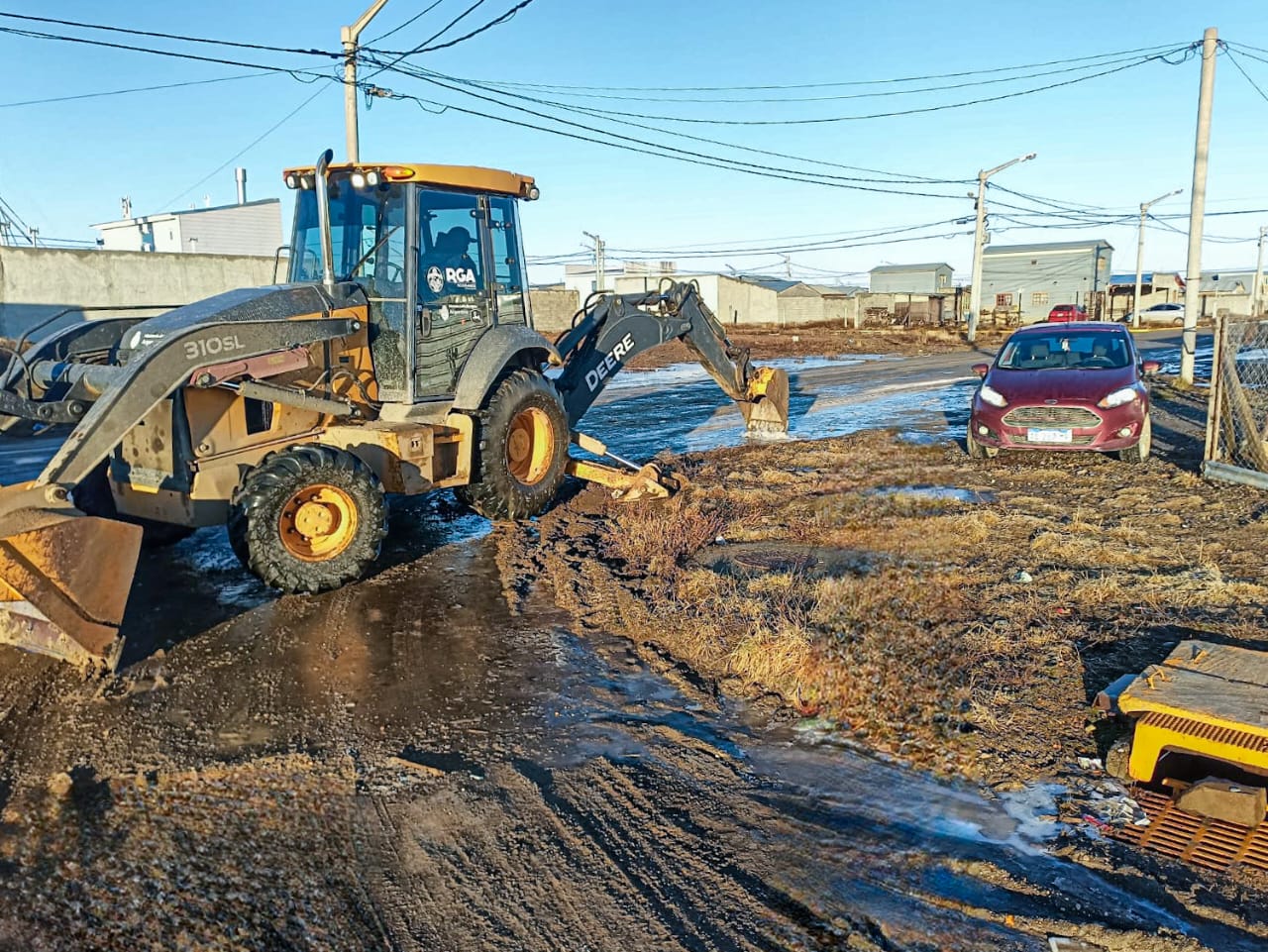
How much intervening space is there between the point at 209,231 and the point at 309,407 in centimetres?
4025

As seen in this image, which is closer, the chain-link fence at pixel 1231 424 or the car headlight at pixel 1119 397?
the chain-link fence at pixel 1231 424

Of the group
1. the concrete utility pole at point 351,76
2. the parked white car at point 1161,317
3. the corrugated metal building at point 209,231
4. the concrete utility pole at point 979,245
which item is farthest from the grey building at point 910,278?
the concrete utility pole at point 351,76

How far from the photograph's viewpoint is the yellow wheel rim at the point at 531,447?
8.78 m

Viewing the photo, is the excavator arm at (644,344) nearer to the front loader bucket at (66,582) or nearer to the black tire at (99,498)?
the black tire at (99,498)

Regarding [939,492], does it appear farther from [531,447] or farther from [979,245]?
[979,245]

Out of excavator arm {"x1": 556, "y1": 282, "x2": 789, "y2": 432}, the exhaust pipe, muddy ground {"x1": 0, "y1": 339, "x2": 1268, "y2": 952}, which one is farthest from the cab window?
muddy ground {"x1": 0, "y1": 339, "x2": 1268, "y2": 952}

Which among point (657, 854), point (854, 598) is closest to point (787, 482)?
point (854, 598)

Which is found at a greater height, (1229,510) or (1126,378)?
(1126,378)

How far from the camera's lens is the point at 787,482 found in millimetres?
10438

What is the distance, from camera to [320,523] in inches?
262

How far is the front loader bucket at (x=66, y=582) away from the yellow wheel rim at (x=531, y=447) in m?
3.98

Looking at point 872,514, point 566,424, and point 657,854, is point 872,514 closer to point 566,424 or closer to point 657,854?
point 566,424

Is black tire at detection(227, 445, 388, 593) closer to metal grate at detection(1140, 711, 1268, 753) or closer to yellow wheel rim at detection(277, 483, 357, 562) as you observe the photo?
yellow wheel rim at detection(277, 483, 357, 562)

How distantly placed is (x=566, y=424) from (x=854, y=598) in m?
3.74
